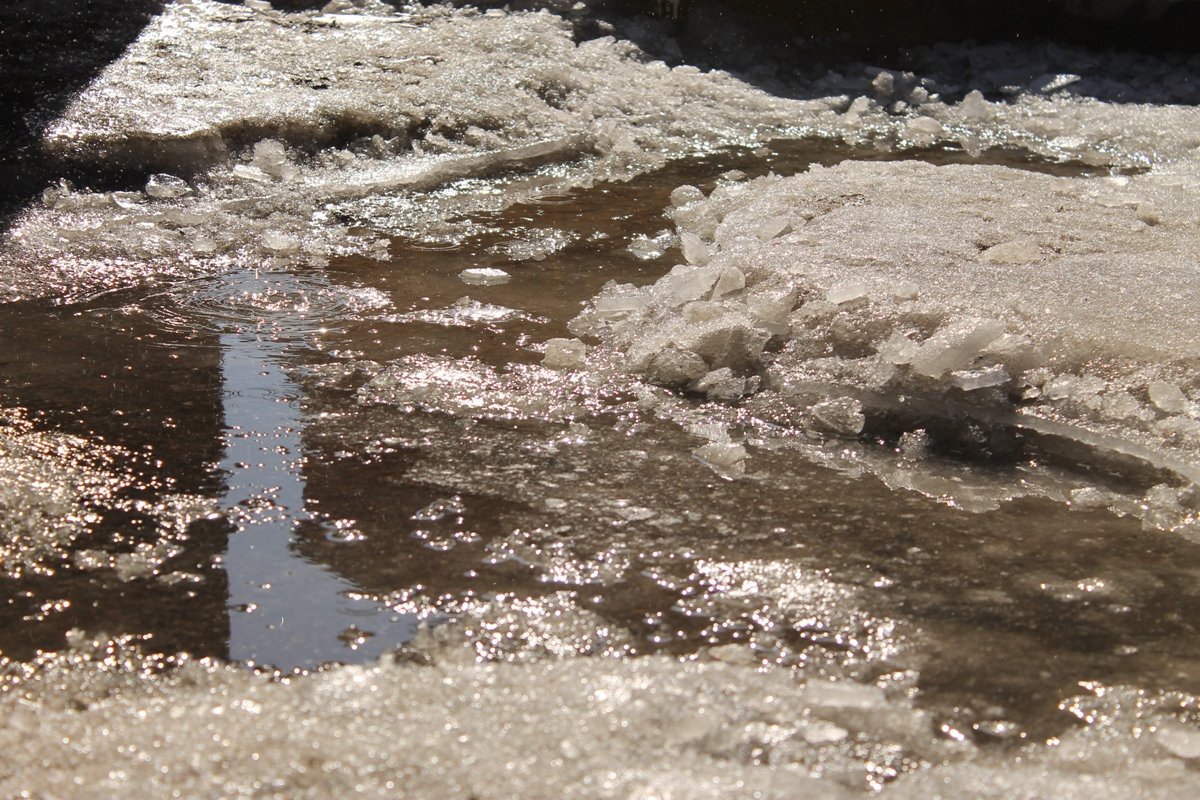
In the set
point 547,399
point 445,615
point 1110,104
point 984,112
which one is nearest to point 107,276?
point 547,399

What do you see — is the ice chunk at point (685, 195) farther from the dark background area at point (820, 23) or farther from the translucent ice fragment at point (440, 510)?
the translucent ice fragment at point (440, 510)

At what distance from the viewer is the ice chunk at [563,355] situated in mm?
2523

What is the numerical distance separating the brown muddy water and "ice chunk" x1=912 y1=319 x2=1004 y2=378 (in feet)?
1.04

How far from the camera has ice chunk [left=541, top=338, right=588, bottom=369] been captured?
2523 millimetres

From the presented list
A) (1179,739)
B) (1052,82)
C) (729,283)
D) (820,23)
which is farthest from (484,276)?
(1052,82)

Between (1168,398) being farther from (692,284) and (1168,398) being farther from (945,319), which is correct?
(692,284)

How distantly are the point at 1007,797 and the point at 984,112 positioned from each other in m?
4.13

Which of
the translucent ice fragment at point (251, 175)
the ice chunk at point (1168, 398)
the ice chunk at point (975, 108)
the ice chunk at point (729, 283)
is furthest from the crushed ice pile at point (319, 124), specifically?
the ice chunk at point (1168, 398)

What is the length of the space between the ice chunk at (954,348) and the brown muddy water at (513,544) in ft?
1.04

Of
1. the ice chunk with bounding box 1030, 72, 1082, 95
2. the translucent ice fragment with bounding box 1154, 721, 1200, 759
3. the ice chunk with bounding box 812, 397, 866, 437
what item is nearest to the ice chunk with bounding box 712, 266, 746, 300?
the ice chunk with bounding box 812, 397, 866, 437

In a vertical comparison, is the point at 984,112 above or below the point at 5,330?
above

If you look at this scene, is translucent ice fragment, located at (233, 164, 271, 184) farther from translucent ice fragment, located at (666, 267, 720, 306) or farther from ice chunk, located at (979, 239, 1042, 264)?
ice chunk, located at (979, 239, 1042, 264)

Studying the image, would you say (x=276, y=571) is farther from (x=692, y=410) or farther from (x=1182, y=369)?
(x=1182, y=369)

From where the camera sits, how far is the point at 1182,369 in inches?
90.6
